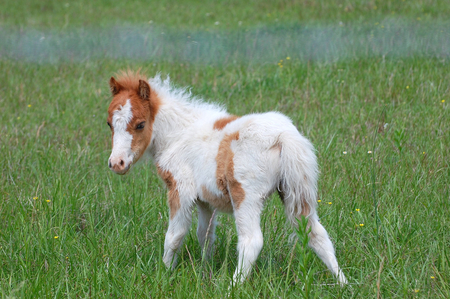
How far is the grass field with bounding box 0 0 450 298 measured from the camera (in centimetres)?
305

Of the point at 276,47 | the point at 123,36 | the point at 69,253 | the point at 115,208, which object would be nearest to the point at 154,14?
the point at 123,36

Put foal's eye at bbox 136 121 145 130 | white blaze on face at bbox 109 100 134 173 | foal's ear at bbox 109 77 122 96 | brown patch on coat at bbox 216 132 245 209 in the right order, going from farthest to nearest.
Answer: foal's ear at bbox 109 77 122 96
foal's eye at bbox 136 121 145 130
white blaze on face at bbox 109 100 134 173
brown patch on coat at bbox 216 132 245 209

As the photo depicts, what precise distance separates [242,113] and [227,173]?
9.79 feet

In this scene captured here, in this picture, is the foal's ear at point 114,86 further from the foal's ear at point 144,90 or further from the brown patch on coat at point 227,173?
the brown patch on coat at point 227,173

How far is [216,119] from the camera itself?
3473 mm

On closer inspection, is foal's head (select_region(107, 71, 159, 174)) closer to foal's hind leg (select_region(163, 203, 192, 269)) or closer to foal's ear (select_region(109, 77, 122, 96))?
foal's ear (select_region(109, 77, 122, 96))

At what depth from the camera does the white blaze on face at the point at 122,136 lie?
3.28 metres

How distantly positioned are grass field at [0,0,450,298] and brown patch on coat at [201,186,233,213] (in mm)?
182

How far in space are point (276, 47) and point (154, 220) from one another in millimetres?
4888

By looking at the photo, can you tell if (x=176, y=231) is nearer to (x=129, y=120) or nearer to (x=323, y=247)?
(x=129, y=120)

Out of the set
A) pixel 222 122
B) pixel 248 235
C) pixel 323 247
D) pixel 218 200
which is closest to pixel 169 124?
pixel 222 122

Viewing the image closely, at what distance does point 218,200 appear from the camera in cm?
319

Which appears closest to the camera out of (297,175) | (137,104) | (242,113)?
(297,175)

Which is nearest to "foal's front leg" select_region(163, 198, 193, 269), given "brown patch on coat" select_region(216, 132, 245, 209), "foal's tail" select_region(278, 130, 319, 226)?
"brown patch on coat" select_region(216, 132, 245, 209)
